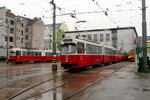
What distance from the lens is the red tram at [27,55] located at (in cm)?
3599

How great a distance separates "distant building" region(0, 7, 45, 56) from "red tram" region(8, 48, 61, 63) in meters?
14.4

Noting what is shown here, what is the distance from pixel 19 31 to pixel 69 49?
4789 cm

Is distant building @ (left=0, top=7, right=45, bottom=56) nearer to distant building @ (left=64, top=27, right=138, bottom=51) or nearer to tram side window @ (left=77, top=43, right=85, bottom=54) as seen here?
distant building @ (left=64, top=27, right=138, bottom=51)

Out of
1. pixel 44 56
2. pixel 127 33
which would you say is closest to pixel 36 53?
pixel 44 56

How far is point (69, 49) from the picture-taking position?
1845 cm

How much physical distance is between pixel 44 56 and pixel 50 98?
122ft

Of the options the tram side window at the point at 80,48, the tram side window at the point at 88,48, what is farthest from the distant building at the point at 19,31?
the tram side window at the point at 80,48

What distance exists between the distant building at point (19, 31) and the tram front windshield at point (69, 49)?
1467 inches

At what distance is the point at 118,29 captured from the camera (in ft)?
273

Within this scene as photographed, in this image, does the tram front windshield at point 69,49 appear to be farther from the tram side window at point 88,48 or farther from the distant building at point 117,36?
the distant building at point 117,36

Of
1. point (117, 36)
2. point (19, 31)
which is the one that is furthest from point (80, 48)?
point (117, 36)

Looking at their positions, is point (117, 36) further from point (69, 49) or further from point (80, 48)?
point (69, 49)

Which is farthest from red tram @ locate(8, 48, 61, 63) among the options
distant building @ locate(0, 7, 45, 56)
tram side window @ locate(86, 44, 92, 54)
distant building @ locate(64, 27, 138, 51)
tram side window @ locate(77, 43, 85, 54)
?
distant building @ locate(64, 27, 138, 51)

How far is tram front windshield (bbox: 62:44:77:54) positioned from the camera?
18.3m
